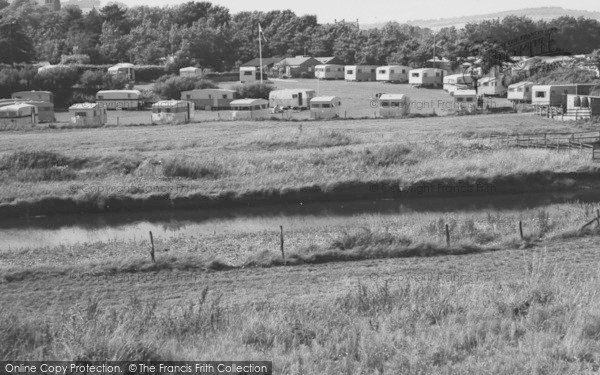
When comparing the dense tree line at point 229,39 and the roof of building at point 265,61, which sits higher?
the dense tree line at point 229,39

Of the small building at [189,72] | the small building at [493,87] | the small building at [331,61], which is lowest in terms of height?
the small building at [493,87]

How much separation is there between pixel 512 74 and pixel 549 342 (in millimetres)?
42825

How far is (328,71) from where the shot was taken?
5653 cm

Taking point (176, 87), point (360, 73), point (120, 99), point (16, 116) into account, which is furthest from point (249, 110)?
point (360, 73)

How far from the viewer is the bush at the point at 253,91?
1690 inches

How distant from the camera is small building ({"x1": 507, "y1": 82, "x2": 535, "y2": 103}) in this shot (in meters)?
39.5

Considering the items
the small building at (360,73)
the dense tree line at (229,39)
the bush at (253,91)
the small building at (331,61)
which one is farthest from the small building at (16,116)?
the small building at (331,61)

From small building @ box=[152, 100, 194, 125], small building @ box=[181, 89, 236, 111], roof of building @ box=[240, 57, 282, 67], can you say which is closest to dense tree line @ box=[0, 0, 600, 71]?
roof of building @ box=[240, 57, 282, 67]

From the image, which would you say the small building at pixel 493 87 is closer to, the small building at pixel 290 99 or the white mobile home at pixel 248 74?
the small building at pixel 290 99

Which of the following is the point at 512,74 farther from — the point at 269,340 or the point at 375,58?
the point at 269,340

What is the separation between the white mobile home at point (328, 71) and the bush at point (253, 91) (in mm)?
12970

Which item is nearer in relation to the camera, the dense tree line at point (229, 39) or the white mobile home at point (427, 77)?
the white mobile home at point (427, 77)

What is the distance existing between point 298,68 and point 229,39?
923cm

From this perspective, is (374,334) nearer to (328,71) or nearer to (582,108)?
(582,108)
